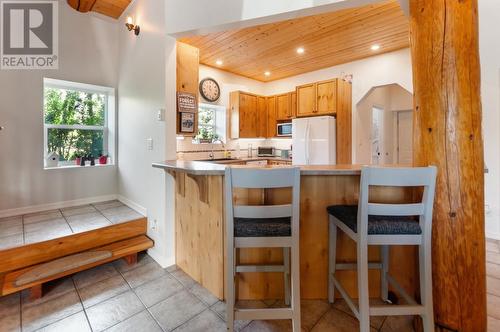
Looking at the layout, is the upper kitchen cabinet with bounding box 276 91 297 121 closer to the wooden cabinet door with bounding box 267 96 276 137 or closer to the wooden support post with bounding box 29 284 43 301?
the wooden cabinet door with bounding box 267 96 276 137

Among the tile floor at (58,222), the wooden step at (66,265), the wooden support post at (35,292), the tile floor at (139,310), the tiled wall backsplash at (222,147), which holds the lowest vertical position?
the tile floor at (139,310)

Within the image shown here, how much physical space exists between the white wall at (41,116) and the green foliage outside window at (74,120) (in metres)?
0.19

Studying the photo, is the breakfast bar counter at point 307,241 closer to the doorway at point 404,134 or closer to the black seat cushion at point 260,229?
the black seat cushion at point 260,229

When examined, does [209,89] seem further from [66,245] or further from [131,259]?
[66,245]

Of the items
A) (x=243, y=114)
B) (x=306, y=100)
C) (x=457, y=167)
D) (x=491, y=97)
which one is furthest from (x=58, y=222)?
(x=491, y=97)

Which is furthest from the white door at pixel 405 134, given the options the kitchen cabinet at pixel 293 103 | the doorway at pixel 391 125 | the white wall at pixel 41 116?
the white wall at pixel 41 116

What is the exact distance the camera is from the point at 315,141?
12.8 ft

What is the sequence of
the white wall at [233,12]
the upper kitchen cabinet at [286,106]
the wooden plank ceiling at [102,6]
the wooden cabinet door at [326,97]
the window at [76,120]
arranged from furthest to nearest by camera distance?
the upper kitchen cabinet at [286,106], the wooden cabinet door at [326,97], the window at [76,120], the wooden plank ceiling at [102,6], the white wall at [233,12]

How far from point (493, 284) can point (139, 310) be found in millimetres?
2952

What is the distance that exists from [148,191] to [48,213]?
4.32ft

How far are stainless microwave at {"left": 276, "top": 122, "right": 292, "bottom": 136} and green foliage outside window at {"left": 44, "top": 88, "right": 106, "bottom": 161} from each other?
3.12m

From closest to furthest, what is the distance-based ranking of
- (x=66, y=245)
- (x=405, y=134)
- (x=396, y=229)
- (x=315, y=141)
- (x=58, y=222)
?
1. (x=396, y=229)
2. (x=66, y=245)
3. (x=58, y=222)
4. (x=315, y=141)
5. (x=405, y=134)

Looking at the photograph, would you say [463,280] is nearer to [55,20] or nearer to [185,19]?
[185,19]

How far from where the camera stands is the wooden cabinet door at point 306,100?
4.14 metres
